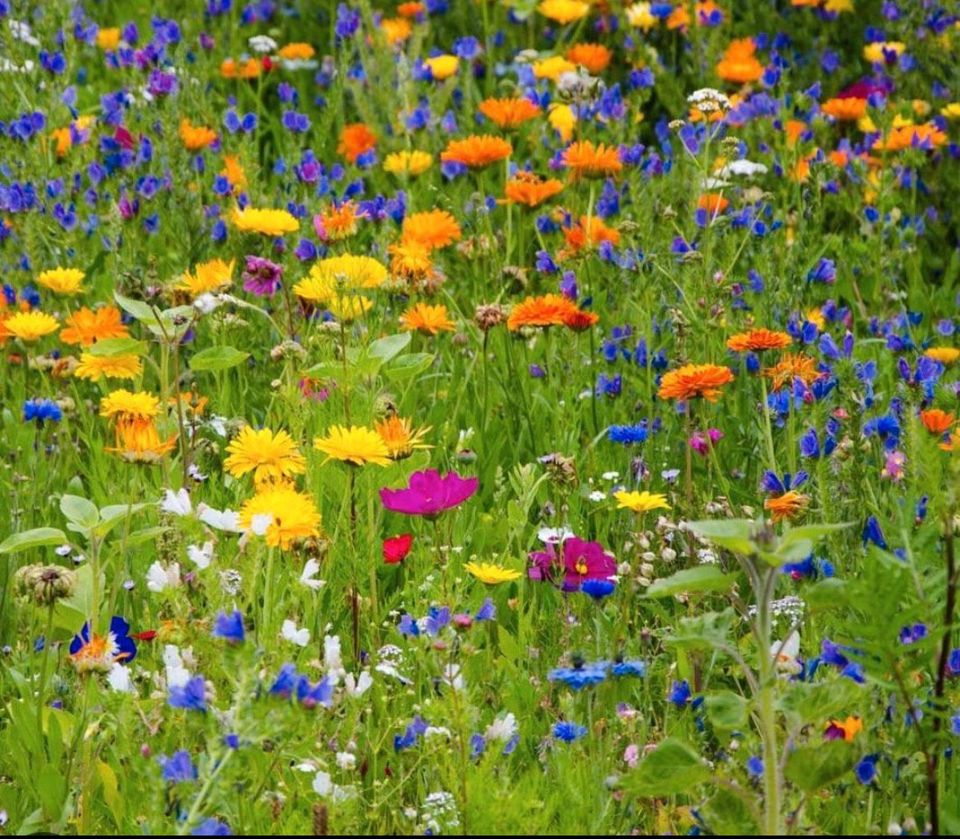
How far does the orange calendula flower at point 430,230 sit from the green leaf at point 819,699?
1928 millimetres

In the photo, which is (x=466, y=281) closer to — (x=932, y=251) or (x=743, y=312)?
(x=743, y=312)

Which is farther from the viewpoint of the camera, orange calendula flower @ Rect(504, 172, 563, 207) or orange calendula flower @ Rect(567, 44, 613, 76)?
orange calendula flower @ Rect(567, 44, 613, 76)

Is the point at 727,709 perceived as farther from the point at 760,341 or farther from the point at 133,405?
the point at 133,405

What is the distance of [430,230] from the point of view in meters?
3.73

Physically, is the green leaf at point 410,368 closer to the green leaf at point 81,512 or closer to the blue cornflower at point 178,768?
the green leaf at point 81,512

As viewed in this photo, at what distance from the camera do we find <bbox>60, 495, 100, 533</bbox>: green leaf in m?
2.42

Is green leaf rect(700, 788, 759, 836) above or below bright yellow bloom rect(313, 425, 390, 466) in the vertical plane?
below

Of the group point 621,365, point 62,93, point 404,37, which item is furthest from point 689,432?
point 404,37

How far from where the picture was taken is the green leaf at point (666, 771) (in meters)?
1.90

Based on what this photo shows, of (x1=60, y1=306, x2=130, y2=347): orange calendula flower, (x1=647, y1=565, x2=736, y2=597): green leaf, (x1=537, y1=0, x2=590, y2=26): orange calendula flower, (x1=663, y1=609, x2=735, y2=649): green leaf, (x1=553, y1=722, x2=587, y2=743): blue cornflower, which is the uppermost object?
(x1=647, y1=565, x2=736, y2=597): green leaf

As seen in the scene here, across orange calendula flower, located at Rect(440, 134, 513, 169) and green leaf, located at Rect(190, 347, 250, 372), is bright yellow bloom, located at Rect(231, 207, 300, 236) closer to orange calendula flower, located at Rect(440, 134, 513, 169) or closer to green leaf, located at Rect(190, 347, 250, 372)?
green leaf, located at Rect(190, 347, 250, 372)

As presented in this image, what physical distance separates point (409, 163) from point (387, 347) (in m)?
1.46

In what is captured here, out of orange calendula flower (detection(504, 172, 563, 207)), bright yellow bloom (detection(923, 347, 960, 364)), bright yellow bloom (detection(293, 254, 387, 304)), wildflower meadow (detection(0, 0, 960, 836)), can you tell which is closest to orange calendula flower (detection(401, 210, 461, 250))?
wildflower meadow (detection(0, 0, 960, 836))

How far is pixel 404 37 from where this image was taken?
567cm
